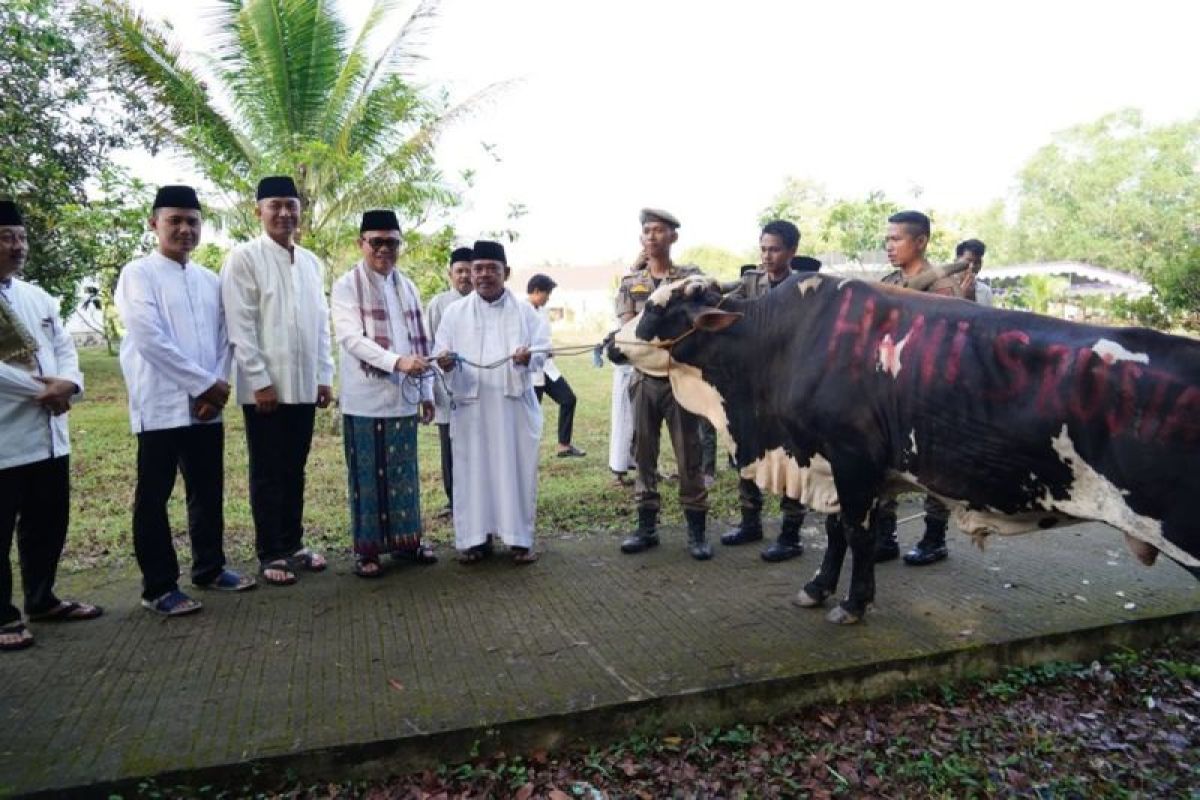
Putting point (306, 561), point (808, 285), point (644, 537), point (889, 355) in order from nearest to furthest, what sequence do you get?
point (889, 355), point (808, 285), point (306, 561), point (644, 537)

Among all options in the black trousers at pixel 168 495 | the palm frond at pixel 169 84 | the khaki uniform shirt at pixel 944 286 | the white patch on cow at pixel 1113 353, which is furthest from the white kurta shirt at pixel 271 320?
the palm frond at pixel 169 84

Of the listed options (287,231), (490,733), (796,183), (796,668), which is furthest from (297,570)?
(796,183)

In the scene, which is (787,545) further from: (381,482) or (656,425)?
(381,482)

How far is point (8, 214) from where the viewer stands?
4039 millimetres

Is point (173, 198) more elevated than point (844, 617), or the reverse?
point (173, 198)

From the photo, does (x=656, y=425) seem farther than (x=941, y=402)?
Yes

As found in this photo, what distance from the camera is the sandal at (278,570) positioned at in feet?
15.8

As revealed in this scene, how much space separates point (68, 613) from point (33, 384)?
1.22 metres

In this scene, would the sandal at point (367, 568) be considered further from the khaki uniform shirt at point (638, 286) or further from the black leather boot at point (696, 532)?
the khaki uniform shirt at point (638, 286)

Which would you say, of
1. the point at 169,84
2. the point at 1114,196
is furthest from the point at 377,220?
the point at 1114,196

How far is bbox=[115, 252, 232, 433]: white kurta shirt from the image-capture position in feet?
14.0

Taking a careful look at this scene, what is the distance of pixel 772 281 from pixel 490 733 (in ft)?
11.6

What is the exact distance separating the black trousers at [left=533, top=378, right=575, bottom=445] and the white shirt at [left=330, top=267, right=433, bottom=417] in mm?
3788

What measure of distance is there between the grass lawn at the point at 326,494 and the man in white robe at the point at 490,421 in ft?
2.37
